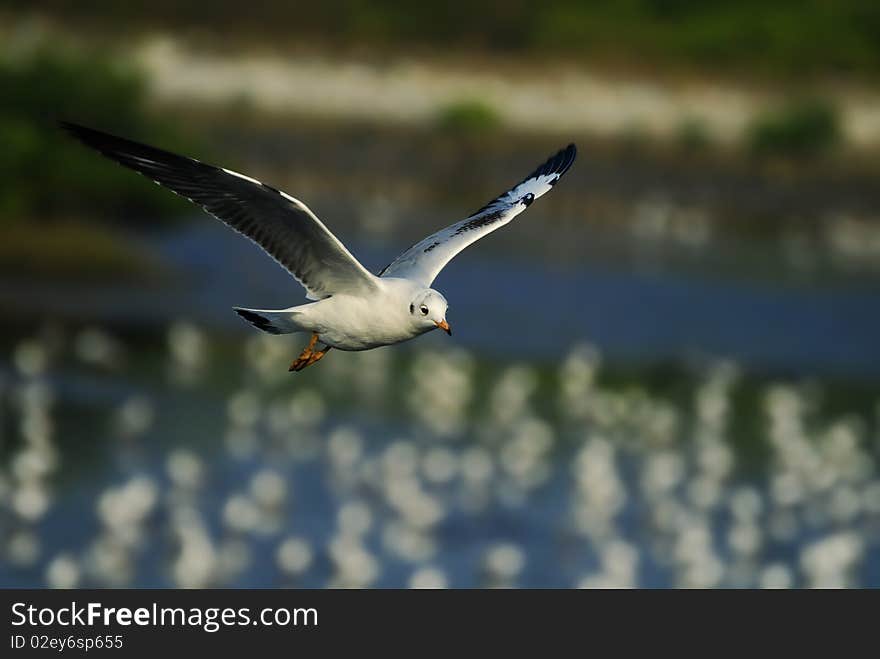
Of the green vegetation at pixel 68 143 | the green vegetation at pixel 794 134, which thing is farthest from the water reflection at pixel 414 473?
the green vegetation at pixel 794 134

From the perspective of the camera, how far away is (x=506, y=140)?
40.2 meters

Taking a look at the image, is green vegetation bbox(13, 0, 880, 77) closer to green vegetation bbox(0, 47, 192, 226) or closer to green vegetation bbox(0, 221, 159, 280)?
green vegetation bbox(0, 47, 192, 226)

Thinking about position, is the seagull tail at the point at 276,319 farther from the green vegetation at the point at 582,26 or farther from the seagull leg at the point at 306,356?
the green vegetation at the point at 582,26

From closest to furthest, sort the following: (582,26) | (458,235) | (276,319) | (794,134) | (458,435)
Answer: (276,319)
(458,235)
(458,435)
(794,134)
(582,26)

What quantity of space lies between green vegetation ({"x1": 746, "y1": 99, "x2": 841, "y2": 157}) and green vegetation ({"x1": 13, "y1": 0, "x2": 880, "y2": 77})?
2.98 meters

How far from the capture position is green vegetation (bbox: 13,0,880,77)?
142 feet

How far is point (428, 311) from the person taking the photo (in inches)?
354

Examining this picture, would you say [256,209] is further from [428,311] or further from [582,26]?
[582,26]

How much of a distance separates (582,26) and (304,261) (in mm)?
37393

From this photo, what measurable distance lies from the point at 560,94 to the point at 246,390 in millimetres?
18587

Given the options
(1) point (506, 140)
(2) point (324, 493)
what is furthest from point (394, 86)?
(2) point (324, 493)

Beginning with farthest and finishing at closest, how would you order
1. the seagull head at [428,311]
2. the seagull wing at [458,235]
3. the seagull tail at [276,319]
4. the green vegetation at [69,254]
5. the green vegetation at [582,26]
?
1. the green vegetation at [582,26]
2. the green vegetation at [69,254]
3. the seagull wing at [458,235]
4. the seagull tail at [276,319]
5. the seagull head at [428,311]

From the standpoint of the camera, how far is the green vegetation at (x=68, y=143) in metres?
31.0

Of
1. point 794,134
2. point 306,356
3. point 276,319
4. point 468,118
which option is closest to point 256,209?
point 276,319
